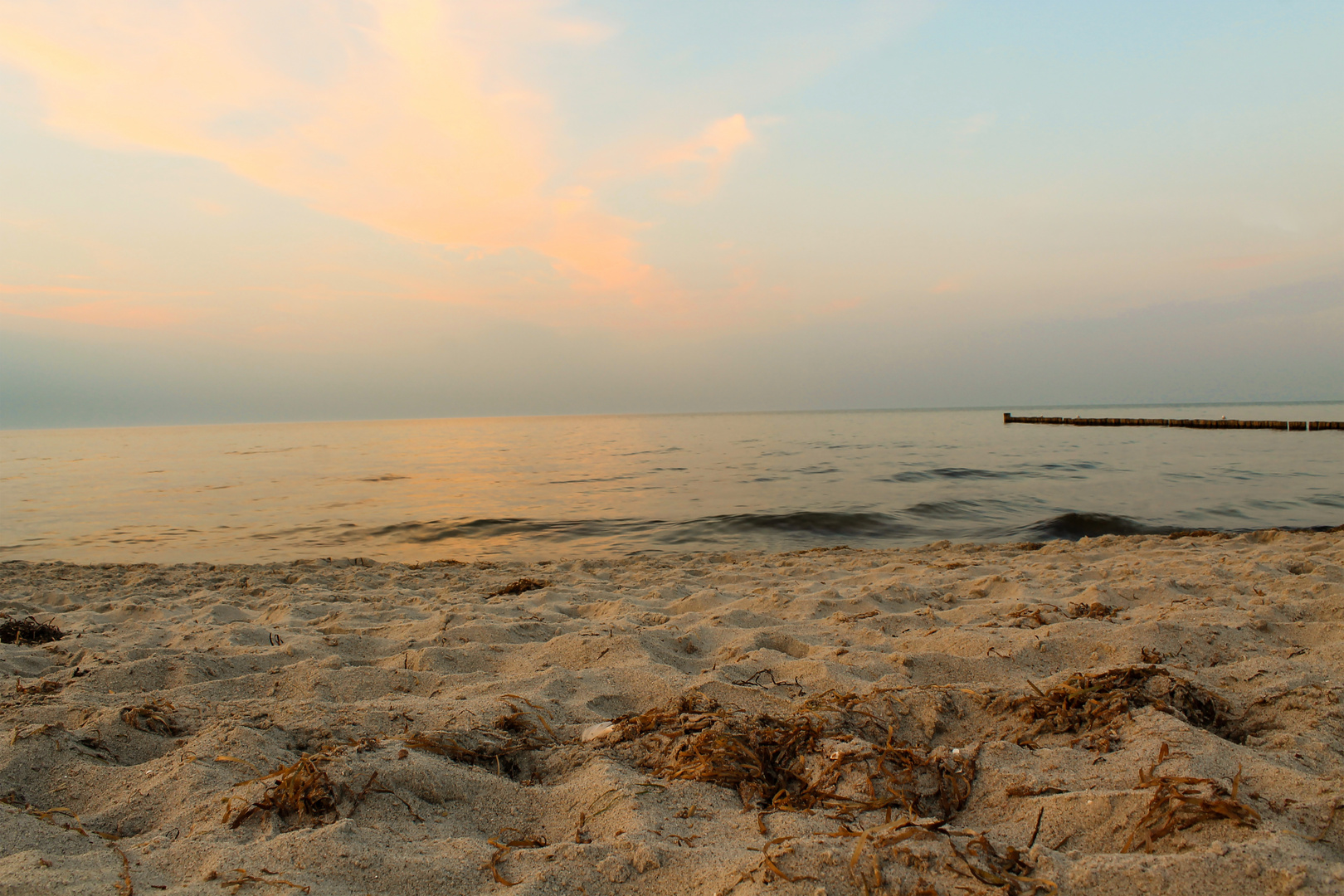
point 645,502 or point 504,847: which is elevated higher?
point 504,847

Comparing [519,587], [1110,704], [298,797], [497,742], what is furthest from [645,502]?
[298,797]

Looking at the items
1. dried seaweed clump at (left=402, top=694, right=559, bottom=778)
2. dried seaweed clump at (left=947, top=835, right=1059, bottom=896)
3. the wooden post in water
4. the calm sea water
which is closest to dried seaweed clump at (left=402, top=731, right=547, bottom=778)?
dried seaweed clump at (left=402, top=694, right=559, bottom=778)

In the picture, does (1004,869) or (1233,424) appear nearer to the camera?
(1004,869)

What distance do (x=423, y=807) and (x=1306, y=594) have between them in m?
5.36

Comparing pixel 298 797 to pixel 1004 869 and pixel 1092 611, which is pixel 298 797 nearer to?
pixel 1004 869

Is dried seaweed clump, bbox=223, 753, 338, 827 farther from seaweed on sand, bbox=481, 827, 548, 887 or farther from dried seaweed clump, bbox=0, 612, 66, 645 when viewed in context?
dried seaweed clump, bbox=0, 612, 66, 645

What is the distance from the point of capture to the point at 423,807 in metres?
2.04

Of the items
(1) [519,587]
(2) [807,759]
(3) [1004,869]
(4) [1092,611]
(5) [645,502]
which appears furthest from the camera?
(5) [645,502]

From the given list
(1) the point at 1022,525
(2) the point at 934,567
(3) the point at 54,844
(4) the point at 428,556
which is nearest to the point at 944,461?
(1) the point at 1022,525

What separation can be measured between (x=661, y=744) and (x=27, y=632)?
444 centimetres

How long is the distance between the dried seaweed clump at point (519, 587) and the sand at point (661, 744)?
903 millimetres

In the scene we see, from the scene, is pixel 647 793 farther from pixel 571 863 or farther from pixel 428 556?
pixel 428 556

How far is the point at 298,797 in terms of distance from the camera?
1.98 metres

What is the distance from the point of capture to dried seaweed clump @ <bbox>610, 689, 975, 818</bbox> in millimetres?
2023
